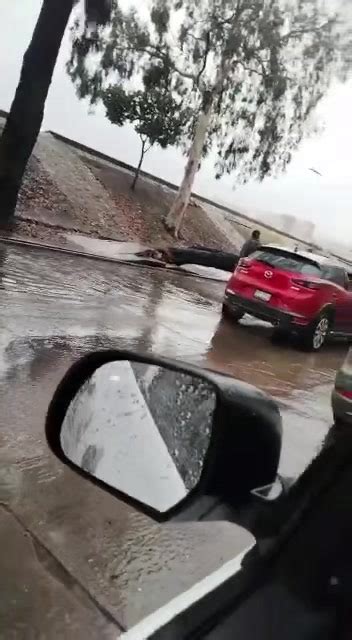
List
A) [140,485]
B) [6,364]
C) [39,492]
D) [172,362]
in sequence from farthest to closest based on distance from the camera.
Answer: [6,364], [39,492], [140,485], [172,362]

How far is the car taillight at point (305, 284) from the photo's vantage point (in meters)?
6.78

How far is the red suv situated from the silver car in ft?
10.5

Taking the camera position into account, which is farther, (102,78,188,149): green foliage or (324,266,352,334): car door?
(102,78,188,149): green foliage

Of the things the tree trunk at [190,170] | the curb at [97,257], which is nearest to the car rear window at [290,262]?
the curb at [97,257]

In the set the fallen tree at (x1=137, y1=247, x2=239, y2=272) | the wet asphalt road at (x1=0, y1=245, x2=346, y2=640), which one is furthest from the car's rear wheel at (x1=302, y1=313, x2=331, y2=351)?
the fallen tree at (x1=137, y1=247, x2=239, y2=272)

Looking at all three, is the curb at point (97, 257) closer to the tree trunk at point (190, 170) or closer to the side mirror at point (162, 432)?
the tree trunk at point (190, 170)

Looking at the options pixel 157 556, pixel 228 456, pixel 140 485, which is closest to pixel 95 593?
pixel 157 556

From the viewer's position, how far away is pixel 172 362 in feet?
3.55

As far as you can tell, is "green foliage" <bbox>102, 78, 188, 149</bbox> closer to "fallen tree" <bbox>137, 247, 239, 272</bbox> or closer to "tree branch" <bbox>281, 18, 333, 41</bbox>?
"tree branch" <bbox>281, 18, 333, 41</bbox>

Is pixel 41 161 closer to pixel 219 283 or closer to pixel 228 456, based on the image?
pixel 219 283

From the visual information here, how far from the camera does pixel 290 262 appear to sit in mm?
6934

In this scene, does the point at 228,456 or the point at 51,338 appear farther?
the point at 51,338

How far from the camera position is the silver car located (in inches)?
134

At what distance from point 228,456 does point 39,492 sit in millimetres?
1708
